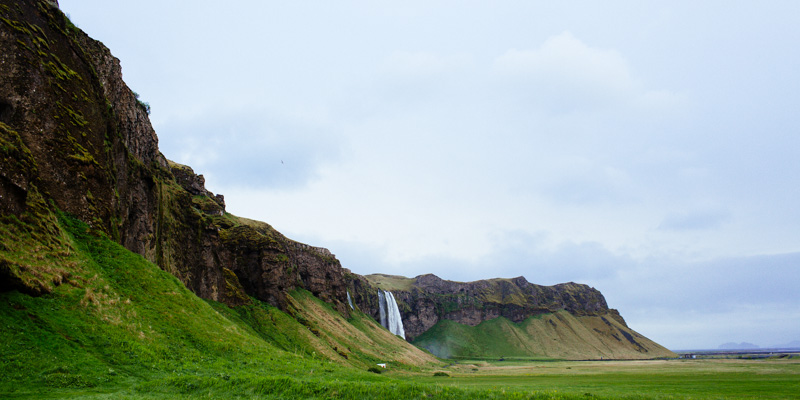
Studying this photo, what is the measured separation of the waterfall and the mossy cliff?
11726cm

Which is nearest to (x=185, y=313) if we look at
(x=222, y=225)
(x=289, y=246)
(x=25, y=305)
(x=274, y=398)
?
(x=25, y=305)

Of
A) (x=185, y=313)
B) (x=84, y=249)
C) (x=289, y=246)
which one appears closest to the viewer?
(x=84, y=249)

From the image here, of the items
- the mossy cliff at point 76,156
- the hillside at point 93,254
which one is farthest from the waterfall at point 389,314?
the mossy cliff at point 76,156

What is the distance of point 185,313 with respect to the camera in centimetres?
4206

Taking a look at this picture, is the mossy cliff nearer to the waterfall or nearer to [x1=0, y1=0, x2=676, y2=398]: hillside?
[x1=0, y1=0, x2=676, y2=398]: hillside

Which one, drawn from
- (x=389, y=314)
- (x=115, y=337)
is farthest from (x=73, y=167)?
(x=389, y=314)

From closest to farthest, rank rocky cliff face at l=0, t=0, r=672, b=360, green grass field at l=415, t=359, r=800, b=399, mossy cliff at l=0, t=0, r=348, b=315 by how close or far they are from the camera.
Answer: rocky cliff face at l=0, t=0, r=672, b=360 → mossy cliff at l=0, t=0, r=348, b=315 → green grass field at l=415, t=359, r=800, b=399

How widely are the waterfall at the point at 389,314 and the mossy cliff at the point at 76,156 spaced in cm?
11726

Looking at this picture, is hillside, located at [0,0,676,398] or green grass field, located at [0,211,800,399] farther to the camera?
hillside, located at [0,0,676,398]

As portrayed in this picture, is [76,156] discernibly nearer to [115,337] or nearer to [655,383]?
[115,337]

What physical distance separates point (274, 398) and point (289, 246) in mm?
111344

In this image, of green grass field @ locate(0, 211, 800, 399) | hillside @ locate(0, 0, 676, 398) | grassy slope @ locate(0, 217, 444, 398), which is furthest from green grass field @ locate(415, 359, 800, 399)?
grassy slope @ locate(0, 217, 444, 398)

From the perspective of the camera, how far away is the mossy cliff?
31.5 meters

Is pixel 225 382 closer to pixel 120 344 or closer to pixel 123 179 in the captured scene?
pixel 120 344
